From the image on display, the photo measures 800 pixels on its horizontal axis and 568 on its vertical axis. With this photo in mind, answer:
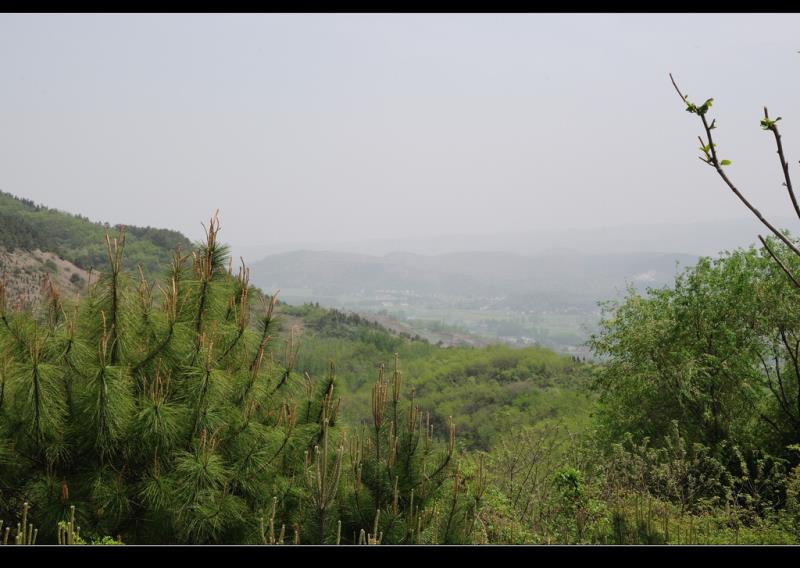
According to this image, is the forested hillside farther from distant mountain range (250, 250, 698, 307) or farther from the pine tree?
distant mountain range (250, 250, 698, 307)

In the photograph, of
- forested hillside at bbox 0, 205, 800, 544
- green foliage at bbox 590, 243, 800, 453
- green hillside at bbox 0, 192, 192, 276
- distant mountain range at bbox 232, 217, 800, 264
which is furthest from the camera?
distant mountain range at bbox 232, 217, 800, 264

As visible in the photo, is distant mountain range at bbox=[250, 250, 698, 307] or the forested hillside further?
distant mountain range at bbox=[250, 250, 698, 307]

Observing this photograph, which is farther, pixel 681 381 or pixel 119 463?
pixel 681 381

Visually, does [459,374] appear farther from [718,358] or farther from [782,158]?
[782,158]

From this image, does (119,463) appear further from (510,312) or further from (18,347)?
(510,312)

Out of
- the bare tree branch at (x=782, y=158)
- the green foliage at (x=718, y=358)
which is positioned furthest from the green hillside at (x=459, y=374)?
the bare tree branch at (x=782, y=158)

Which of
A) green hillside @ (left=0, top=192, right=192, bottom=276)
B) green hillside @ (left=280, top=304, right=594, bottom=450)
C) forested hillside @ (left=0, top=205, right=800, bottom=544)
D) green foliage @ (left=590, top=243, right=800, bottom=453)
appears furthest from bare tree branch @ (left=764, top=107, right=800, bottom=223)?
green hillside @ (left=280, top=304, right=594, bottom=450)

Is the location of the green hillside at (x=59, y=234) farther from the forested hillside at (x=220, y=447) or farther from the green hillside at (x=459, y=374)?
the forested hillside at (x=220, y=447)
